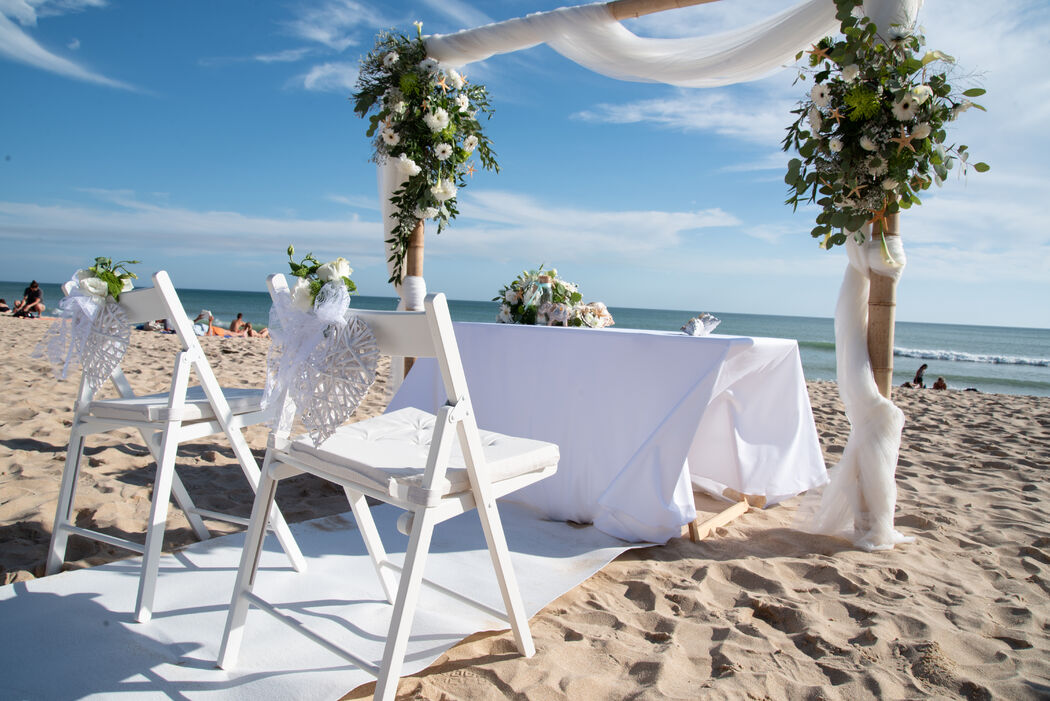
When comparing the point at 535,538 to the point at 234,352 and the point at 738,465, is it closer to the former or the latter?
the point at 738,465

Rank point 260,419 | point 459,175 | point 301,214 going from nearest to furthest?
point 260,419 → point 459,175 → point 301,214

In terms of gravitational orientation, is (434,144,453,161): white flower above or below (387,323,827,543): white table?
above

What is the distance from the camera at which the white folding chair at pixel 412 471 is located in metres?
1.28

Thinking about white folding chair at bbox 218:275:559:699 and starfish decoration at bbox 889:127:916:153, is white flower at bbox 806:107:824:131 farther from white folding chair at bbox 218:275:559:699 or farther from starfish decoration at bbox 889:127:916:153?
white folding chair at bbox 218:275:559:699

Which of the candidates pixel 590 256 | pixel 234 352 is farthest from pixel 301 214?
pixel 234 352

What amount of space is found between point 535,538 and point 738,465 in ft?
3.54

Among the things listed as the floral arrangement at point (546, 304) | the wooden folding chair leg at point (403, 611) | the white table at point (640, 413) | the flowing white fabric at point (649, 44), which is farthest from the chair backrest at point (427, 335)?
the flowing white fabric at point (649, 44)

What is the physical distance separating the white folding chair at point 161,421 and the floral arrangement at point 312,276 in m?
0.49

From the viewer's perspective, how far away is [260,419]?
199 centimetres

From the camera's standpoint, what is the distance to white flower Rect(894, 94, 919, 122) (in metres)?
2.15

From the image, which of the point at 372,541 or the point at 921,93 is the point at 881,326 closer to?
the point at 921,93

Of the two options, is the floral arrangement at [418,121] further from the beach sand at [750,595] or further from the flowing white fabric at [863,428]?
the flowing white fabric at [863,428]

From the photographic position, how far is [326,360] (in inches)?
55.7

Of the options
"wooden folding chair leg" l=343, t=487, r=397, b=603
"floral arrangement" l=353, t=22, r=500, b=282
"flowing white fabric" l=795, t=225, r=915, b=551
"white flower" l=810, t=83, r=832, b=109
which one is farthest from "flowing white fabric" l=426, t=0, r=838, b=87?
"wooden folding chair leg" l=343, t=487, r=397, b=603
